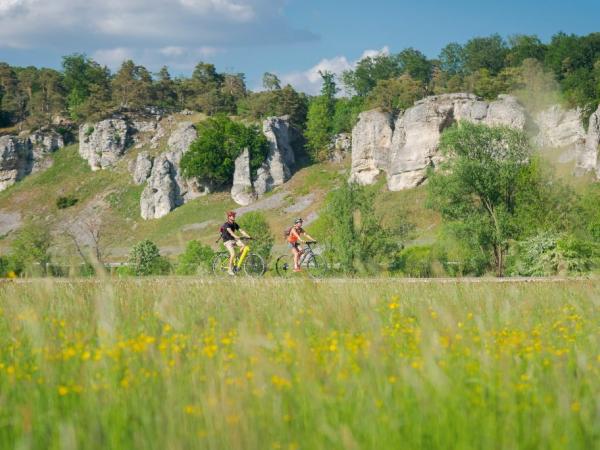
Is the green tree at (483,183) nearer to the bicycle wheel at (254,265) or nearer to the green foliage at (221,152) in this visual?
the bicycle wheel at (254,265)

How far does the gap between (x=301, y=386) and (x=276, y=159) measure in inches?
3539

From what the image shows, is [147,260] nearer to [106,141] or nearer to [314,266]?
[314,266]

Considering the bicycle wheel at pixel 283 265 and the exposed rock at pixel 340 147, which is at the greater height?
the exposed rock at pixel 340 147

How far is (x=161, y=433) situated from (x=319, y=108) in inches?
3953

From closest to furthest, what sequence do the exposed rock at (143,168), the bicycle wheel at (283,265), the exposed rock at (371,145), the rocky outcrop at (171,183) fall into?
the bicycle wheel at (283,265) → the exposed rock at (371,145) → the rocky outcrop at (171,183) → the exposed rock at (143,168)

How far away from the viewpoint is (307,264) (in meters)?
22.8

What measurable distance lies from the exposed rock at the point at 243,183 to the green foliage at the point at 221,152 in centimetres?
81

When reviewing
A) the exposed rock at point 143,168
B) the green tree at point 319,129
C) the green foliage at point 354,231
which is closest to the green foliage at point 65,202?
the exposed rock at point 143,168

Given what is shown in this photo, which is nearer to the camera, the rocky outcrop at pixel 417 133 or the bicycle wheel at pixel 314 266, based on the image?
the bicycle wheel at pixel 314 266

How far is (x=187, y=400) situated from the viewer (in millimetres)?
4883

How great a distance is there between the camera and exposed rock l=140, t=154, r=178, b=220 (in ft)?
305

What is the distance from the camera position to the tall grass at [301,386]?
4.29 metres

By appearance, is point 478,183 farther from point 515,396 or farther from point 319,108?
point 319,108

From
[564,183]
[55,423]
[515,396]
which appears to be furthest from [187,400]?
[564,183]
